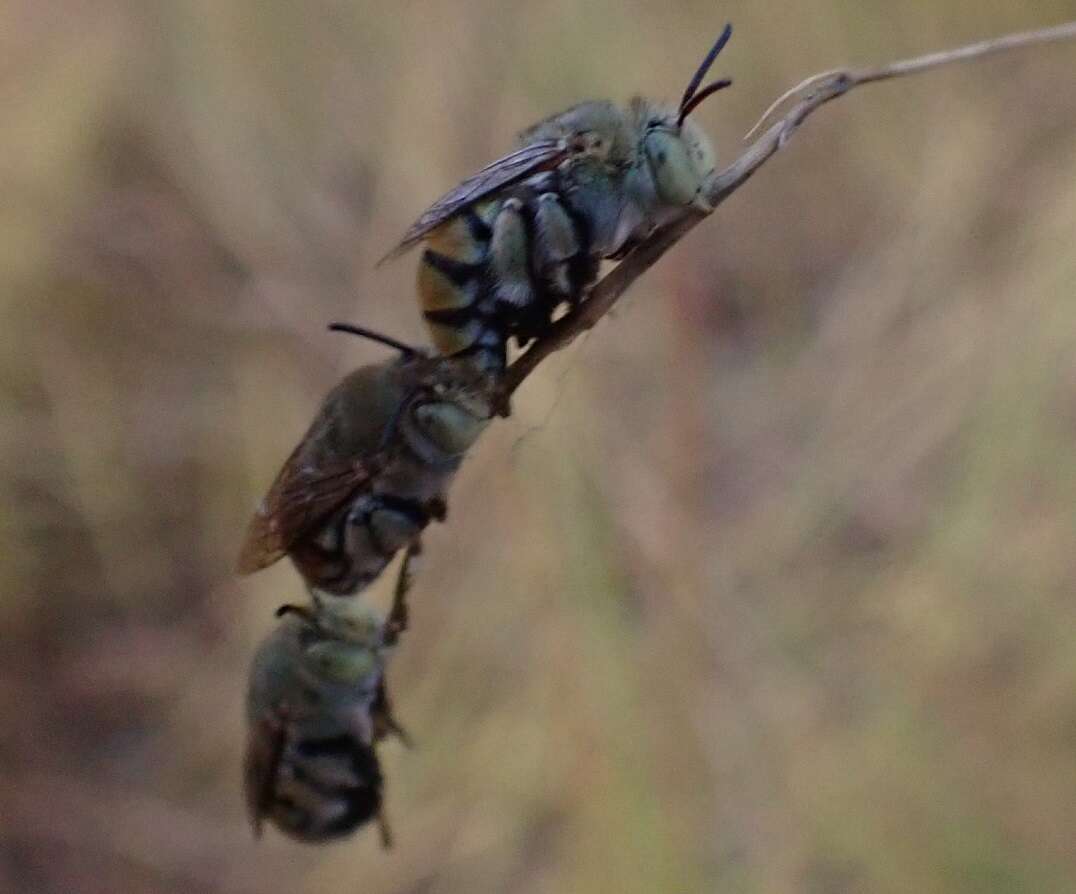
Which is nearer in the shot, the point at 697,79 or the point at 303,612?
the point at 697,79

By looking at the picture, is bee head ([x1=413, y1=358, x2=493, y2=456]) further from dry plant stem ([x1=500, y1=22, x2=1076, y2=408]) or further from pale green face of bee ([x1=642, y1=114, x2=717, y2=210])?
pale green face of bee ([x1=642, y1=114, x2=717, y2=210])

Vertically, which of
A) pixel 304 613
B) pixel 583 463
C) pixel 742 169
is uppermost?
pixel 583 463

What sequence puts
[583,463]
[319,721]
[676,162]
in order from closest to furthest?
[676,162] < [319,721] < [583,463]

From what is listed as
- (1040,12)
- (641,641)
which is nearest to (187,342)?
(641,641)

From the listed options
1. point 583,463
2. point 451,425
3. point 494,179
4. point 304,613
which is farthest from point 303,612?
point 583,463

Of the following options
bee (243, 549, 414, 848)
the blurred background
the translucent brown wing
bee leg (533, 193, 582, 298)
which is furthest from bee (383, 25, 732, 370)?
Result: the blurred background

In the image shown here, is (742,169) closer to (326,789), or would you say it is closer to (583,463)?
(326,789)
